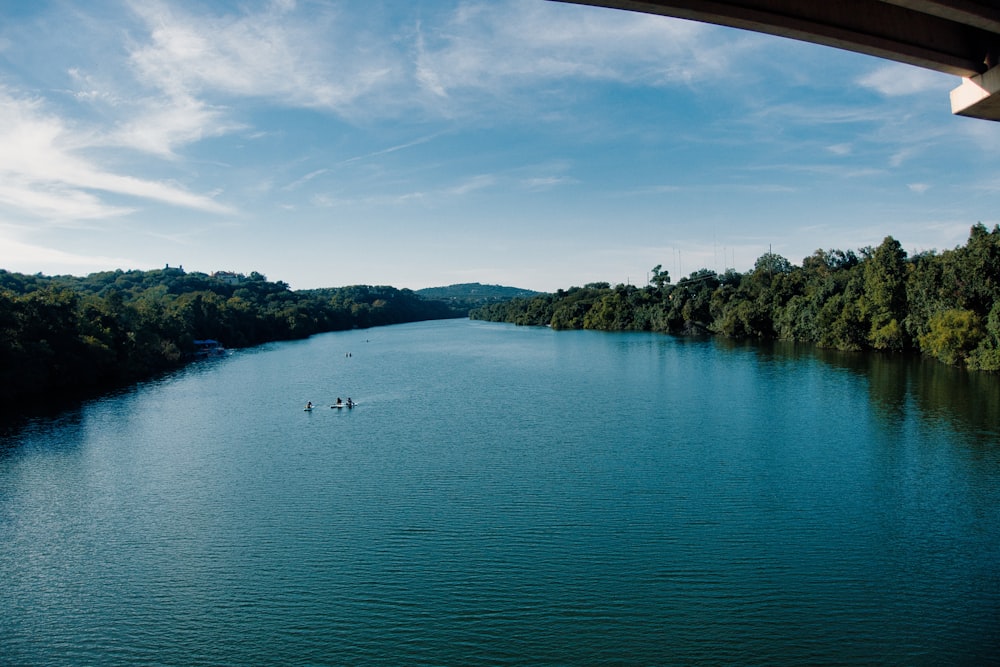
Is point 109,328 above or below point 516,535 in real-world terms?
above

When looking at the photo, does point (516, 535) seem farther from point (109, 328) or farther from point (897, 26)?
point (109, 328)

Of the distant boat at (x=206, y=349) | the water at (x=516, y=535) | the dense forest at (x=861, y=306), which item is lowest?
the water at (x=516, y=535)

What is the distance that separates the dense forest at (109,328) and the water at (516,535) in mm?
10092

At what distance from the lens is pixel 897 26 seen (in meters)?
9.32

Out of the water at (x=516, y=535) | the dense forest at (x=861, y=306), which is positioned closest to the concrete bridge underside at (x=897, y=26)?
the water at (x=516, y=535)

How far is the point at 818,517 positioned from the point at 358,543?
12.9 metres

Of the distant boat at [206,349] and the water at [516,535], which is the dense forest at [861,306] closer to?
the water at [516,535]

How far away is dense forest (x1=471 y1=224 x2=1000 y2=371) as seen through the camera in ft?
151

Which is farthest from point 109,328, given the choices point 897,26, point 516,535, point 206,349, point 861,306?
point 861,306

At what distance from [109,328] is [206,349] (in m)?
28.2

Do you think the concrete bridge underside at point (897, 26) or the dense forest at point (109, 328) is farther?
the dense forest at point (109, 328)

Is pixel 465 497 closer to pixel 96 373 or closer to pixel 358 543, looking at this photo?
pixel 358 543

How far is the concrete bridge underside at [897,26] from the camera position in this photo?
26.3 feet

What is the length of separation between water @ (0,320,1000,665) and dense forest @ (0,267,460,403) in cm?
1009
